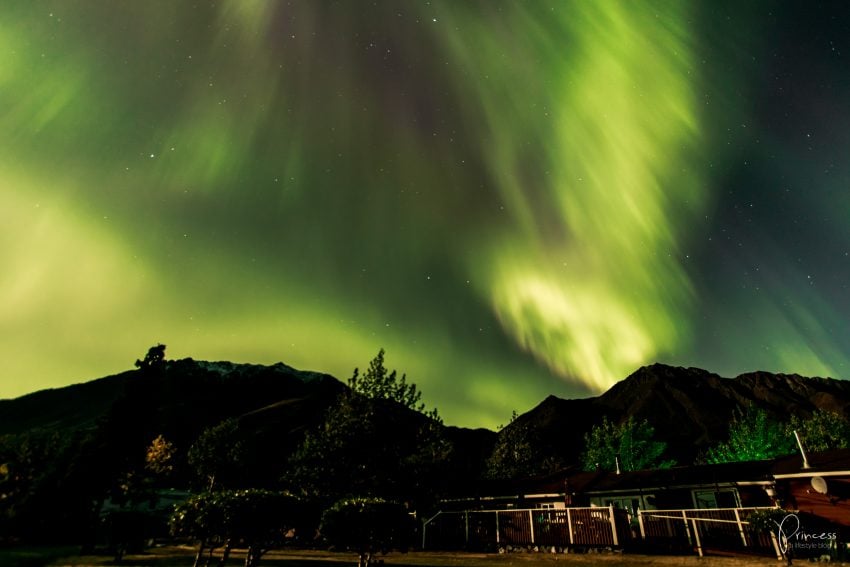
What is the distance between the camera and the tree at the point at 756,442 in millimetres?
54531

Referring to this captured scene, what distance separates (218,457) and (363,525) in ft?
178

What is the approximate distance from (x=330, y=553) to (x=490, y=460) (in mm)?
47129

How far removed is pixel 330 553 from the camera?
1073 inches

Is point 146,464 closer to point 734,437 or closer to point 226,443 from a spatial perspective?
point 226,443

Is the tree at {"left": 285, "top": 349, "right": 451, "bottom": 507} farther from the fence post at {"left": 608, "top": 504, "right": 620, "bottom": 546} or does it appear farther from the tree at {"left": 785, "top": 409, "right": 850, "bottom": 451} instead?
the tree at {"left": 785, "top": 409, "right": 850, "bottom": 451}

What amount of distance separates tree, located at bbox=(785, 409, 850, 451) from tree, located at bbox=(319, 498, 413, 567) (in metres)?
67.2

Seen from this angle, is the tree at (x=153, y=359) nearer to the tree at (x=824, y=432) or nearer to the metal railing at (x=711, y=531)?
the metal railing at (x=711, y=531)

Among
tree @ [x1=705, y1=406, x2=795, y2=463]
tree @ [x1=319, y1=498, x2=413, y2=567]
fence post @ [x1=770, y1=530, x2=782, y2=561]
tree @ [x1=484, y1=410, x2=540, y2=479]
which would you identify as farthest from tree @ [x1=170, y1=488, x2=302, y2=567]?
tree @ [x1=705, y1=406, x2=795, y2=463]

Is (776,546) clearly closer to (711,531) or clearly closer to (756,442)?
(711,531)

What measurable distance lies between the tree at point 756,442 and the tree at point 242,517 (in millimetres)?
61809

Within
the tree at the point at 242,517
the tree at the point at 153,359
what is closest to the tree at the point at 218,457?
the tree at the point at 153,359

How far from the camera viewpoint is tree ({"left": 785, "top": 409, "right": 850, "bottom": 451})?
5644 cm

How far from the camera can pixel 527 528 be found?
24719mm

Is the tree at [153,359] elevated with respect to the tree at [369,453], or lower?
elevated
